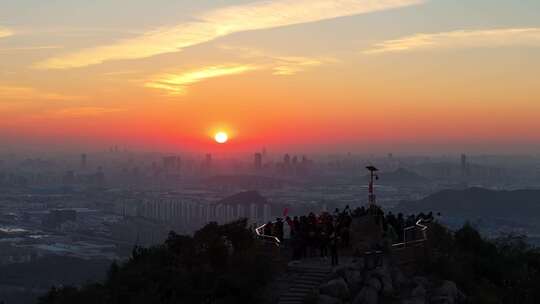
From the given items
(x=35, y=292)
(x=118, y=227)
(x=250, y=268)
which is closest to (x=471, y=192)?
(x=118, y=227)

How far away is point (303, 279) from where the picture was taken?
18031 mm

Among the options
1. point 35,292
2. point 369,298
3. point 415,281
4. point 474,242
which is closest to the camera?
point 369,298

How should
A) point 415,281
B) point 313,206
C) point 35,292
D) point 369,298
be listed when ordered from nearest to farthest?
point 369,298 < point 415,281 < point 35,292 < point 313,206

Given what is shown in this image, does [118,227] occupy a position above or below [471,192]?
below

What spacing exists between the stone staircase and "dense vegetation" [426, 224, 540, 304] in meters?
2.97

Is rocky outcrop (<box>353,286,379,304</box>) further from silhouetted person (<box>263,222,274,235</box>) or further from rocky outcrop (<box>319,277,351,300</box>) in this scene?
silhouetted person (<box>263,222,274,235</box>)

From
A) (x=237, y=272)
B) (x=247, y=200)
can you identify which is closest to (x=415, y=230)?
(x=237, y=272)

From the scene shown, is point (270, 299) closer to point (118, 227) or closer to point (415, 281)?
point (415, 281)

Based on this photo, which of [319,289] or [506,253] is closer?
[319,289]

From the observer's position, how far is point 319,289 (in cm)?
1702

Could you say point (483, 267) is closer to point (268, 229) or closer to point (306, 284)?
point (306, 284)

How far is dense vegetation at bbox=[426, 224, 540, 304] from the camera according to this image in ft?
59.0

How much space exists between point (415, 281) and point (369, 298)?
181cm

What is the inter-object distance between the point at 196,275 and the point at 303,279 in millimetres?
3088
